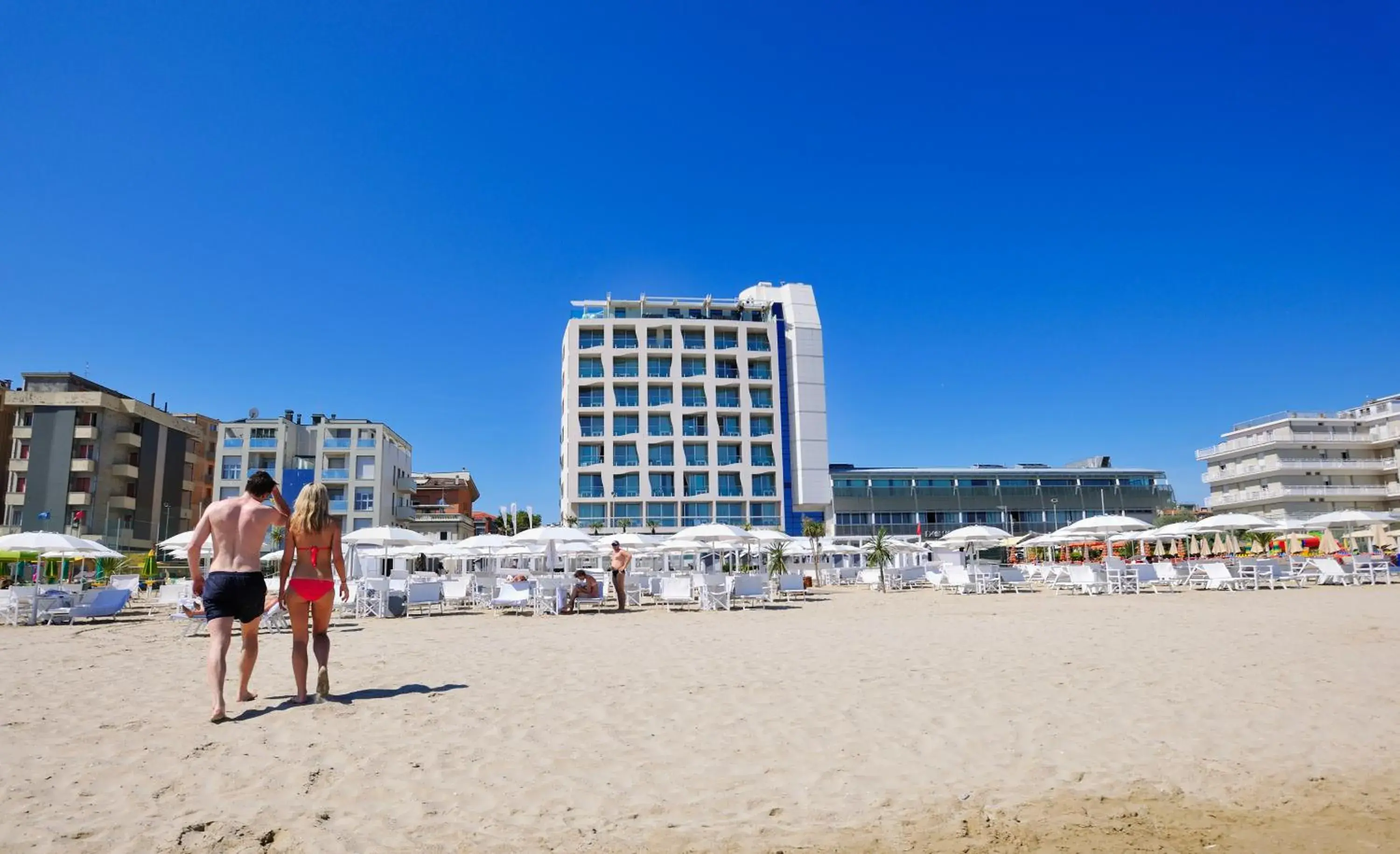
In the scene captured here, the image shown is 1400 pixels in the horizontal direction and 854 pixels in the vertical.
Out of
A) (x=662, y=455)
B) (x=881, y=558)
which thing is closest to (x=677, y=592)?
(x=881, y=558)

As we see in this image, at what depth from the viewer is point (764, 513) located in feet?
197

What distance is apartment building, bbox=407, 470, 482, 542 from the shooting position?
64438 mm

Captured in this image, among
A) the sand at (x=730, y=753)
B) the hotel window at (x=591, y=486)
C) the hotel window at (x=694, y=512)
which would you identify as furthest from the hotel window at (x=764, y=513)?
A: the sand at (x=730, y=753)

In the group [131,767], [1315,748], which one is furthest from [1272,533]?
[131,767]

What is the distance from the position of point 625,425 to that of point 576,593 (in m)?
41.3

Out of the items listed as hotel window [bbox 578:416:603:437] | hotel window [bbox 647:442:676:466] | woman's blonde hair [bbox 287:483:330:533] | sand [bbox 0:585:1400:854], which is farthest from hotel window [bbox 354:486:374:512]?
woman's blonde hair [bbox 287:483:330:533]

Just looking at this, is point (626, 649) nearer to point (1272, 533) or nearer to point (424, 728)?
point (424, 728)

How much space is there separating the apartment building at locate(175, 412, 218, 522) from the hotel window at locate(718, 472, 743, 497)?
1332 inches

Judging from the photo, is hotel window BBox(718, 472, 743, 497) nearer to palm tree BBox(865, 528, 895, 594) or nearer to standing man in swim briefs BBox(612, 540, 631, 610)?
palm tree BBox(865, 528, 895, 594)

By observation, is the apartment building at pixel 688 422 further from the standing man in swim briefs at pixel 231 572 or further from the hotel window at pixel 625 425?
the standing man in swim briefs at pixel 231 572

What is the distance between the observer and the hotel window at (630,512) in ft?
189

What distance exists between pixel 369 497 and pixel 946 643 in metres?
54.3

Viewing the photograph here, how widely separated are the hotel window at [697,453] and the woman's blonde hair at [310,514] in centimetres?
5296

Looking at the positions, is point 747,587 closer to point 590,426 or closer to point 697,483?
point 697,483
